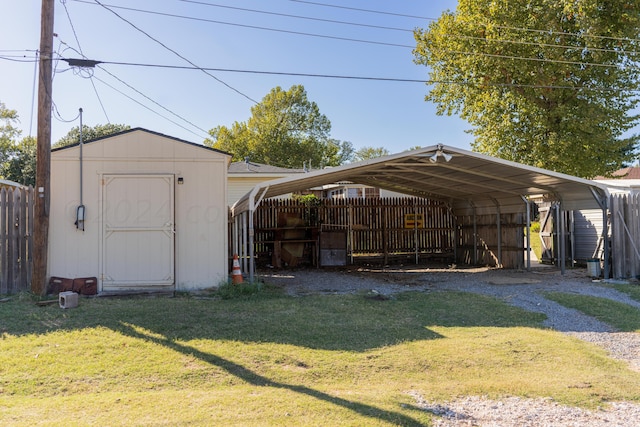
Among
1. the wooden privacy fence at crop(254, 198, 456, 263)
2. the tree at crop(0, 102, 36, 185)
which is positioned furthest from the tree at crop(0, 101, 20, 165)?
the wooden privacy fence at crop(254, 198, 456, 263)

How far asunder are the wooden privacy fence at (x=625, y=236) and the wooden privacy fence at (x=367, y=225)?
6.05 metres

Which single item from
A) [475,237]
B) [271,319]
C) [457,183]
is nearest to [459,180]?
[457,183]

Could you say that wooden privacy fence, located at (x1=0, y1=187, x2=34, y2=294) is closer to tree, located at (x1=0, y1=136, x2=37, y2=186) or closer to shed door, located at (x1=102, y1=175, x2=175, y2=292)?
shed door, located at (x1=102, y1=175, x2=175, y2=292)

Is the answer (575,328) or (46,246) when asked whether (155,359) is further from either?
(575,328)

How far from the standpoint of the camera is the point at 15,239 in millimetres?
8797

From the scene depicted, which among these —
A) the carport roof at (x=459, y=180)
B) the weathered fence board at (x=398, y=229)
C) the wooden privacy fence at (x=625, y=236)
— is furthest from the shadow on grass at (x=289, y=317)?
the weathered fence board at (x=398, y=229)

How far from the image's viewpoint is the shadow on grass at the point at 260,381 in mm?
3770

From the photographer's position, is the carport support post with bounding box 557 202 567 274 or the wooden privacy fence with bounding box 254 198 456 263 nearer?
the carport support post with bounding box 557 202 567 274

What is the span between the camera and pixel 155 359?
204 inches

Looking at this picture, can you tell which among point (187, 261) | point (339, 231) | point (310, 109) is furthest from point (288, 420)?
point (310, 109)

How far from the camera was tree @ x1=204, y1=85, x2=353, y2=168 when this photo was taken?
36.4 metres

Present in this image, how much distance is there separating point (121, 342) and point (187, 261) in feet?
12.0

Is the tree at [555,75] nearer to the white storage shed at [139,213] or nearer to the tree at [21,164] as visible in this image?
the white storage shed at [139,213]

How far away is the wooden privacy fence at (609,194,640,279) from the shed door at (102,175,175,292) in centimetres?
982
